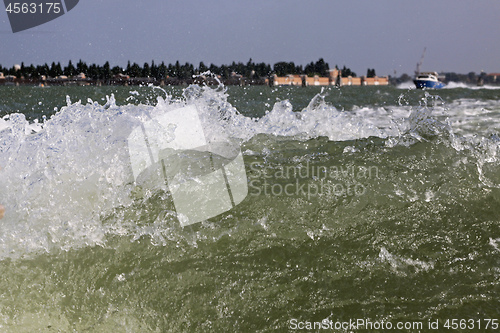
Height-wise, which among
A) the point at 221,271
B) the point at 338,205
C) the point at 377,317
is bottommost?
the point at 377,317

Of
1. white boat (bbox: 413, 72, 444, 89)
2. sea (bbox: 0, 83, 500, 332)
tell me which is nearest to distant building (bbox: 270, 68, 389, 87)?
white boat (bbox: 413, 72, 444, 89)

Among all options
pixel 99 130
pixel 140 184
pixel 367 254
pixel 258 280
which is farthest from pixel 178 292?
pixel 99 130

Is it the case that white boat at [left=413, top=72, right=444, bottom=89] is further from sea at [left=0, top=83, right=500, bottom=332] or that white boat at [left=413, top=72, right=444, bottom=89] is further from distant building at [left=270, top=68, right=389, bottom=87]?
sea at [left=0, top=83, right=500, bottom=332]

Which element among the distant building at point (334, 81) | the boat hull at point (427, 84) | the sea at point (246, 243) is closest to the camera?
the sea at point (246, 243)

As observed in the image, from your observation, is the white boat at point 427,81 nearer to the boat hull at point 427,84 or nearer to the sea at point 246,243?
the boat hull at point 427,84

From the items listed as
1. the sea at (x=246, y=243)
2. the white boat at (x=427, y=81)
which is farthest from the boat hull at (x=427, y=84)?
the sea at (x=246, y=243)

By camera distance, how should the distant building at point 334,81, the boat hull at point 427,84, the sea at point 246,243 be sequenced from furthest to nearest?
the distant building at point 334,81 → the boat hull at point 427,84 → the sea at point 246,243

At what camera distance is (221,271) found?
2.91 metres

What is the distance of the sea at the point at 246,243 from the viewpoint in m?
2.70

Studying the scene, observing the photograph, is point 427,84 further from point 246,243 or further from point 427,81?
point 246,243

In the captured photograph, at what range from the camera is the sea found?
2.70 metres

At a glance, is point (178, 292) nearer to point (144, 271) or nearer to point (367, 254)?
point (144, 271)

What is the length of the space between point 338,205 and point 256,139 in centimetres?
191

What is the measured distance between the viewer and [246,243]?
3.08m
